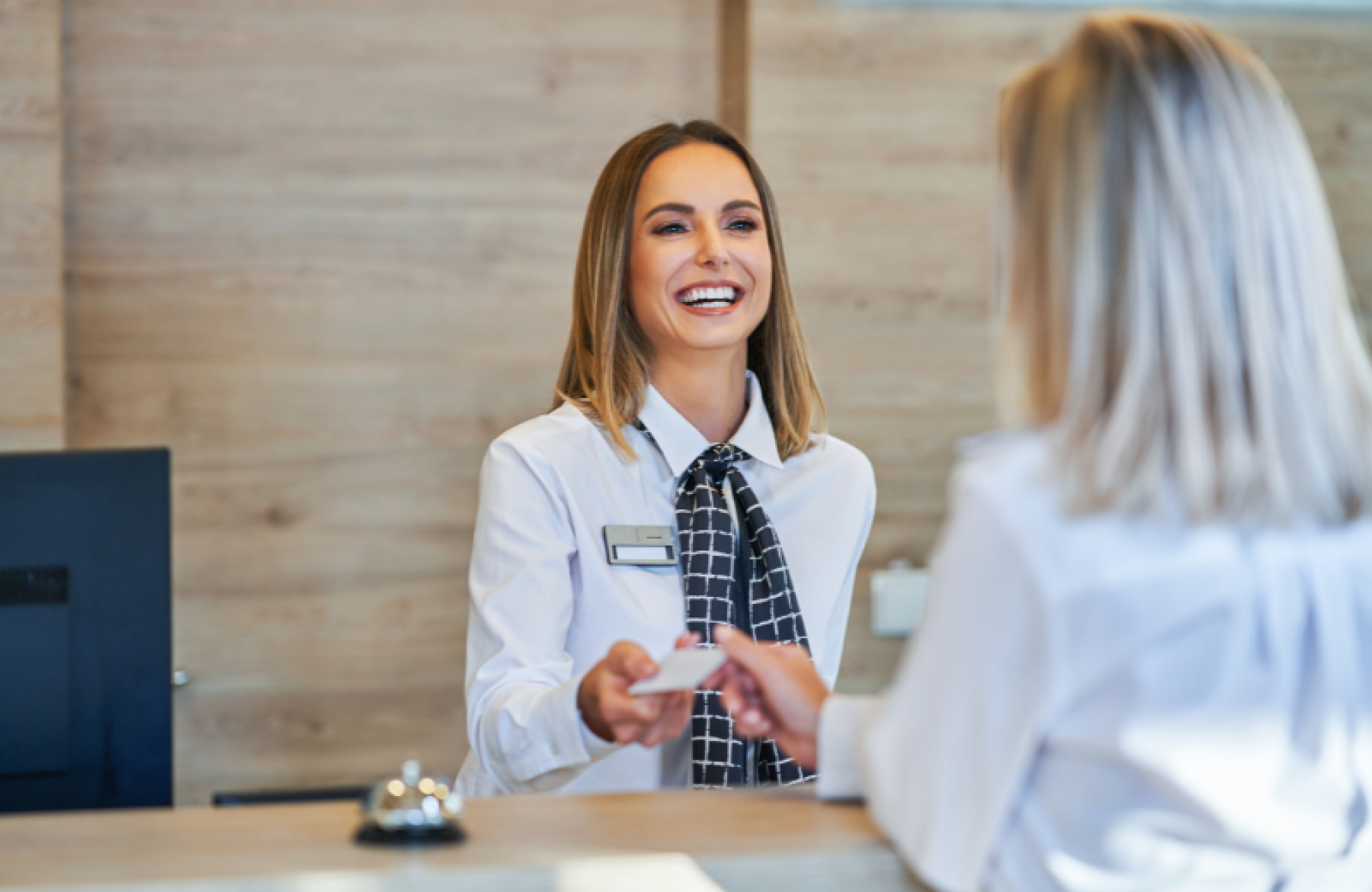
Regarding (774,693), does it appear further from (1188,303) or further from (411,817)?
(1188,303)

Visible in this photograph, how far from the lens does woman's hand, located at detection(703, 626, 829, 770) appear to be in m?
1.37

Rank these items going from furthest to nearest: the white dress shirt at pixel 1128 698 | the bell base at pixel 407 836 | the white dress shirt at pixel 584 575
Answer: the white dress shirt at pixel 584 575
the bell base at pixel 407 836
the white dress shirt at pixel 1128 698

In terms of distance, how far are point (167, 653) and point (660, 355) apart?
1029 millimetres

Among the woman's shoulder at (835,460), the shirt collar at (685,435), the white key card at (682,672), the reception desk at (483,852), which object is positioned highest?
the shirt collar at (685,435)

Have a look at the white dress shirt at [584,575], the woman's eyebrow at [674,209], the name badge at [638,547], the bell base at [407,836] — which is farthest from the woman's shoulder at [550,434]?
the bell base at [407,836]

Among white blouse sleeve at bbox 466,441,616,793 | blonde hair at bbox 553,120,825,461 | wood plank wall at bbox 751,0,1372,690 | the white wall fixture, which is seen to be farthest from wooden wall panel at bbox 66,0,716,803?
white blouse sleeve at bbox 466,441,616,793

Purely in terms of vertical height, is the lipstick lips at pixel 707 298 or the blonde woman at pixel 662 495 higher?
the lipstick lips at pixel 707 298

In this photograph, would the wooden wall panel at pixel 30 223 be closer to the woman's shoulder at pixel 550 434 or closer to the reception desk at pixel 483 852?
the woman's shoulder at pixel 550 434

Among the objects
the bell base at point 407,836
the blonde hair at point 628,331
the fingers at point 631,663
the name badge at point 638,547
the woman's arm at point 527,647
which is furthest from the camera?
the blonde hair at point 628,331

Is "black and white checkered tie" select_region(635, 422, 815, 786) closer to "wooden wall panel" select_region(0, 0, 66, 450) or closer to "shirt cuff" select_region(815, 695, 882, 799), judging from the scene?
"shirt cuff" select_region(815, 695, 882, 799)

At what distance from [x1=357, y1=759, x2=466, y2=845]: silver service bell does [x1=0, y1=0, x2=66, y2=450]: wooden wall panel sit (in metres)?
2.13

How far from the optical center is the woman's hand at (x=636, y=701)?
1515 mm

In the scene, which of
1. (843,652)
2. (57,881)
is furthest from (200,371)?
(57,881)

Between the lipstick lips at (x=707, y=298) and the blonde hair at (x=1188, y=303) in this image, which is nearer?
the blonde hair at (x=1188, y=303)
